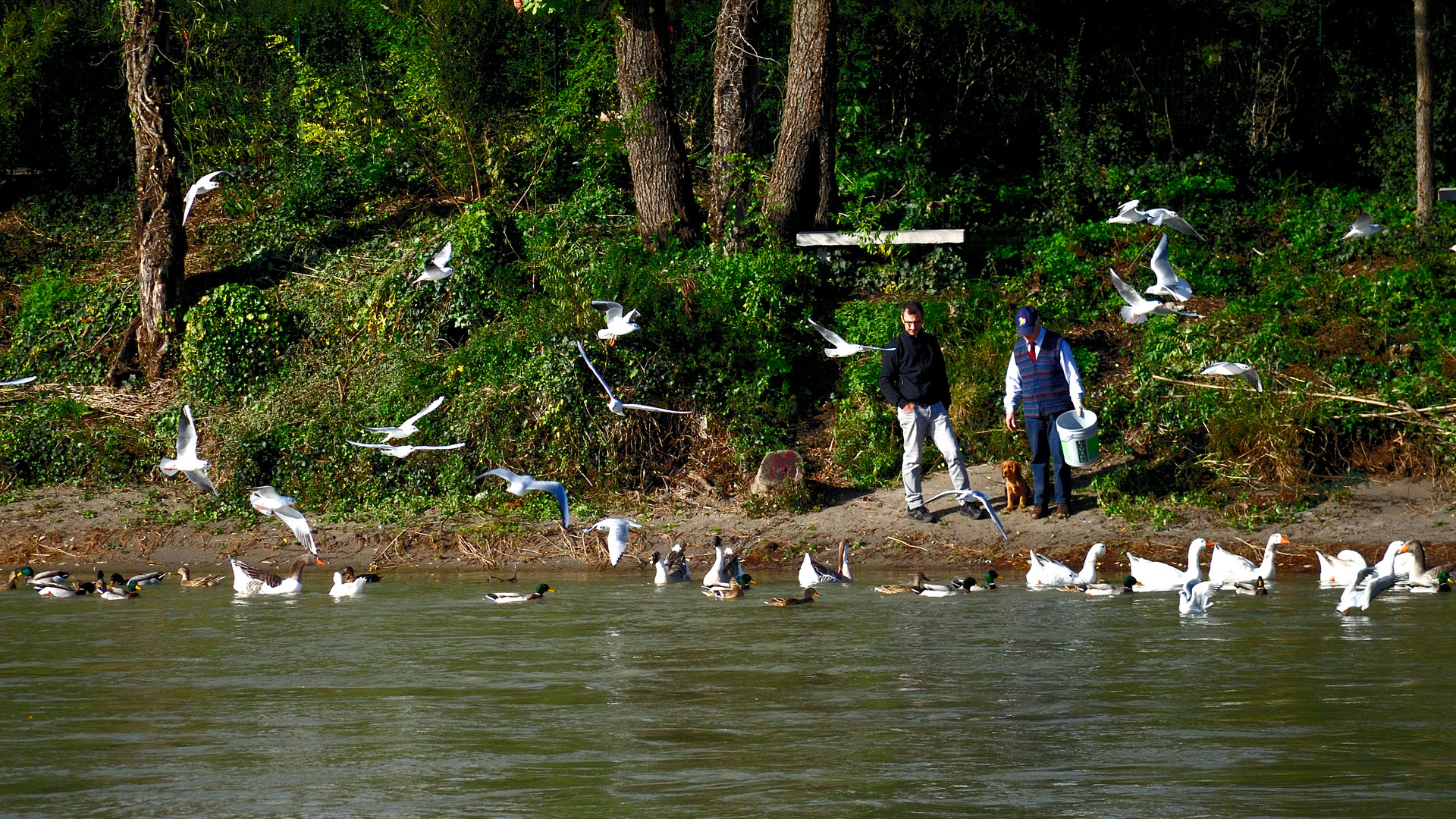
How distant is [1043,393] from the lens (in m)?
13.1

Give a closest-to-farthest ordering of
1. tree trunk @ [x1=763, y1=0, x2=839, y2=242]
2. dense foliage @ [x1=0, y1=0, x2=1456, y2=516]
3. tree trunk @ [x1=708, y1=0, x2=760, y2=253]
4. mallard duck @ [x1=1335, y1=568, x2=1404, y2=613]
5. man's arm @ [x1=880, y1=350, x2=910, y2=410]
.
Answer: mallard duck @ [x1=1335, y1=568, x2=1404, y2=613] < man's arm @ [x1=880, y1=350, x2=910, y2=410] < dense foliage @ [x1=0, y1=0, x2=1456, y2=516] < tree trunk @ [x1=763, y1=0, x2=839, y2=242] < tree trunk @ [x1=708, y1=0, x2=760, y2=253]

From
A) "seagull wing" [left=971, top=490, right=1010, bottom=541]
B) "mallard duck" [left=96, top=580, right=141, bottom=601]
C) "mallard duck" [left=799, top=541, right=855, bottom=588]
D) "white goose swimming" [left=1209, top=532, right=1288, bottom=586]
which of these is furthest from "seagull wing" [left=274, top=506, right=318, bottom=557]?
"white goose swimming" [left=1209, top=532, right=1288, bottom=586]

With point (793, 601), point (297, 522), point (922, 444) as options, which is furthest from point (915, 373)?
point (297, 522)

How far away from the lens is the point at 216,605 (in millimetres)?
11344

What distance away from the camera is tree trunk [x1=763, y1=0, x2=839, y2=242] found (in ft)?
56.6

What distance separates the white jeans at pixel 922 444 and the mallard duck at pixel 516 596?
3699 mm

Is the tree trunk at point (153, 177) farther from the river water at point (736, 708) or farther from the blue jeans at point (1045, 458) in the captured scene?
the blue jeans at point (1045, 458)

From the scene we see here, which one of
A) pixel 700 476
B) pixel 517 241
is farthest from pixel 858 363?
pixel 517 241

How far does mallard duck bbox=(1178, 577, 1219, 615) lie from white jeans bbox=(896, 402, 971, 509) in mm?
3364

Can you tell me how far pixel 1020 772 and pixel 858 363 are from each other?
10.4 m

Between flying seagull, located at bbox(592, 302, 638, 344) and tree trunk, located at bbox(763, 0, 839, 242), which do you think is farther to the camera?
tree trunk, located at bbox(763, 0, 839, 242)

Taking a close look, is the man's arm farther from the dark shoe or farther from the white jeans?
the dark shoe

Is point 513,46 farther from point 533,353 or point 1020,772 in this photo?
point 1020,772

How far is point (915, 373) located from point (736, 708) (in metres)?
6.35
